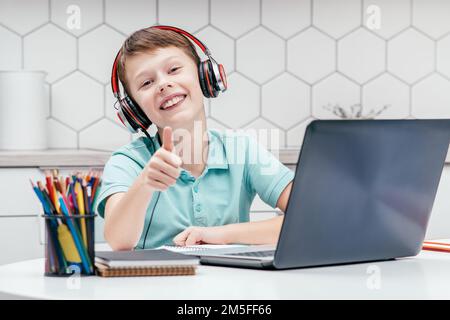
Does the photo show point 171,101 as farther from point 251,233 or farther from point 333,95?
point 333,95

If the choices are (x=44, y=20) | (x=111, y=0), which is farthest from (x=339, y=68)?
(x=44, y=20)

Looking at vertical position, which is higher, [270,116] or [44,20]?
[44,20]

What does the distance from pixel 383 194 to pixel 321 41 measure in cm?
194

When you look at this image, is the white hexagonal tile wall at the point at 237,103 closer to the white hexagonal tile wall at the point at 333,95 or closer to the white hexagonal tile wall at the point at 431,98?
the white hexagonal tile wall at the point at 333,95

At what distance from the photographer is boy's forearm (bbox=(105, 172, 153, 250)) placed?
1.29 metres

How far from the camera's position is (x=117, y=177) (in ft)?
5.15

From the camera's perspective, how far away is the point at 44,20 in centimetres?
280

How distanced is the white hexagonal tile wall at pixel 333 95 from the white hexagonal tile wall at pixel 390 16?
0.24 m

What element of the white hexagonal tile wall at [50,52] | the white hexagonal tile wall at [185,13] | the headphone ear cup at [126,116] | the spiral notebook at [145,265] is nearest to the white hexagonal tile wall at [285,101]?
the white hexagonal tile wall at [185,13]

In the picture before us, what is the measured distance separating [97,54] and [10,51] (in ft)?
1.00

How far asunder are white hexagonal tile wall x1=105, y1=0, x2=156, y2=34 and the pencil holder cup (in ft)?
6.20

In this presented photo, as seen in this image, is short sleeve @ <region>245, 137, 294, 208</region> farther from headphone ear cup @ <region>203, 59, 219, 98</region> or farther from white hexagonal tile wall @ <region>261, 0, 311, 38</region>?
white hexagonal tile wall @ <region>261, 0, 311, 38</region>

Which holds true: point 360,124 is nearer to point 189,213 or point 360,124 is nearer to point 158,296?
point 158,296

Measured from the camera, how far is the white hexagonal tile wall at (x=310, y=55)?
2.97 m
